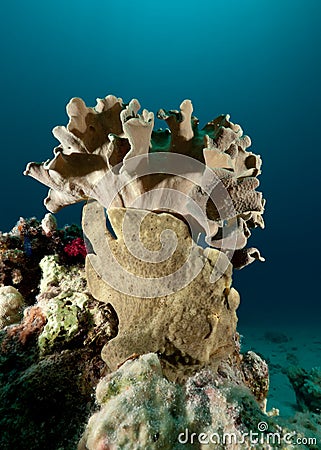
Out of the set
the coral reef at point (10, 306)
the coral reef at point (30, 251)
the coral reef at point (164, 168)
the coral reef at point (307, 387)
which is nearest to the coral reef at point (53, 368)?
the coral reef at point (10, 306)

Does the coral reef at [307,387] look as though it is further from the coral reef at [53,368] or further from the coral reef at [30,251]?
→ the coral reef at [30,251]

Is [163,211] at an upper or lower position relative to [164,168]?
lower

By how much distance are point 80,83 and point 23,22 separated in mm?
26023

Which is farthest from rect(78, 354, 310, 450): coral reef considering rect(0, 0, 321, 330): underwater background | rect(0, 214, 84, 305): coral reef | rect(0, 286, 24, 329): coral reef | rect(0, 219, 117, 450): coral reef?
rect(0, 0, 321, 330): underwater background

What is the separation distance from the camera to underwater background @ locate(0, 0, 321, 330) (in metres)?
95.8

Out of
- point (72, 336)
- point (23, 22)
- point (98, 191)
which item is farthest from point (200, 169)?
point (23, 22)

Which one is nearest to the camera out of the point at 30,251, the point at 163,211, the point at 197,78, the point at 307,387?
the point at 163,211

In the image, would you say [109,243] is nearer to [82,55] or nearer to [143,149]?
[143,149]

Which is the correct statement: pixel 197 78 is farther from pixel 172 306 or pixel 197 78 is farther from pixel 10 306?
pixel 172 306

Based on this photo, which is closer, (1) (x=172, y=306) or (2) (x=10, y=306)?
(1) (x=172, y=306)

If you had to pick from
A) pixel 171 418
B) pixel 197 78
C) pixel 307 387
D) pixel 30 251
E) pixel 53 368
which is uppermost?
pixel 197 78

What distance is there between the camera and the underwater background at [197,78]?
95750mm

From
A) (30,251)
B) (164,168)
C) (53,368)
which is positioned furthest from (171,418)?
(30,251)

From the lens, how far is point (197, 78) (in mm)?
119312
